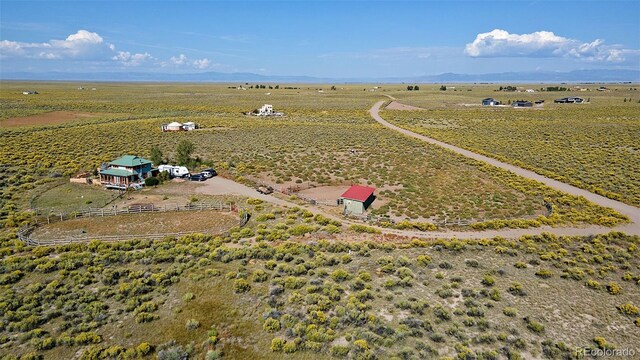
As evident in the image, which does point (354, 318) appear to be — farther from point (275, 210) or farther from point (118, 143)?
point (118, 143)

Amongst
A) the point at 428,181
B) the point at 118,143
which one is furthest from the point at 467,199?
the point at 118,143

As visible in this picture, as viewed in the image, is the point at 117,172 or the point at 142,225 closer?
the point at 142,225

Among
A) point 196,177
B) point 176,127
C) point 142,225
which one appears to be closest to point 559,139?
point 196,177

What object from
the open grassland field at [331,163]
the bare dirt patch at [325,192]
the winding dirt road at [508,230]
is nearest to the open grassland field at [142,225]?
the winding dirt road at [508,230]

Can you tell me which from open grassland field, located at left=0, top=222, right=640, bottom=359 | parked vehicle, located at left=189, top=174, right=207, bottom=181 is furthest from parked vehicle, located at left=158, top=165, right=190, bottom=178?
open grassland field, located at left=0, top=222, right=640, bottom=359

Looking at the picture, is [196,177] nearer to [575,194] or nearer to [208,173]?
[208,173]

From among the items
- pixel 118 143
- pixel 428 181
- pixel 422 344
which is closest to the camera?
pixel 422 344

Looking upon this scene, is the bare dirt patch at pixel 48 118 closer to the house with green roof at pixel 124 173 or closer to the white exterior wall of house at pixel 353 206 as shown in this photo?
the house with green roof at pixel 124 173
